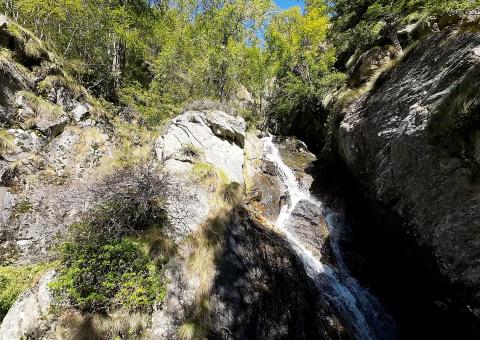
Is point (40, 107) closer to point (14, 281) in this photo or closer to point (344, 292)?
point (14, 281)

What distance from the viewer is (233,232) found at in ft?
21.4

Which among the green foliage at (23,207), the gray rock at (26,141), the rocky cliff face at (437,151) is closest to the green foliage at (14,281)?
the green foliage at (23,207)

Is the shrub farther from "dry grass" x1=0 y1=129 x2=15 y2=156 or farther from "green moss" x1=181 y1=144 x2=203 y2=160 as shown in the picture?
"dry grass" x1=0 y1=129 x2=15 y2=156

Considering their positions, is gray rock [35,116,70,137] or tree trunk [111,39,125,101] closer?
gray rock [35,116,70,137]

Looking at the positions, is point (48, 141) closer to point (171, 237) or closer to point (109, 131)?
A: point (109, 131)

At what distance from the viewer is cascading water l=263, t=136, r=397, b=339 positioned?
668cm

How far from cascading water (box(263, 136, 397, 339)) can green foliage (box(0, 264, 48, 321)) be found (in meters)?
6.17

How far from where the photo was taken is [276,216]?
9.87 m

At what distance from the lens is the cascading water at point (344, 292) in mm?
6680

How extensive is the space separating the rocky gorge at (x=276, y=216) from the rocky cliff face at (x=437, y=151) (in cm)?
3

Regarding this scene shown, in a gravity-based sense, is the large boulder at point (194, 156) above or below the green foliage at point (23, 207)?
above

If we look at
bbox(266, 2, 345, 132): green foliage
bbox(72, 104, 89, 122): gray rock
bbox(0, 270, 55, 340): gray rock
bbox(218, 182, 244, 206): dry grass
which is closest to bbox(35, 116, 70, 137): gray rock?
bbox(72, 104, 89, 122): gray rock

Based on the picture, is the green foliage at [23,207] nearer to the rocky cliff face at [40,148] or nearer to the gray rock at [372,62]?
the rocky cliff face at [40,148]

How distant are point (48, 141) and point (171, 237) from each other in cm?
498
